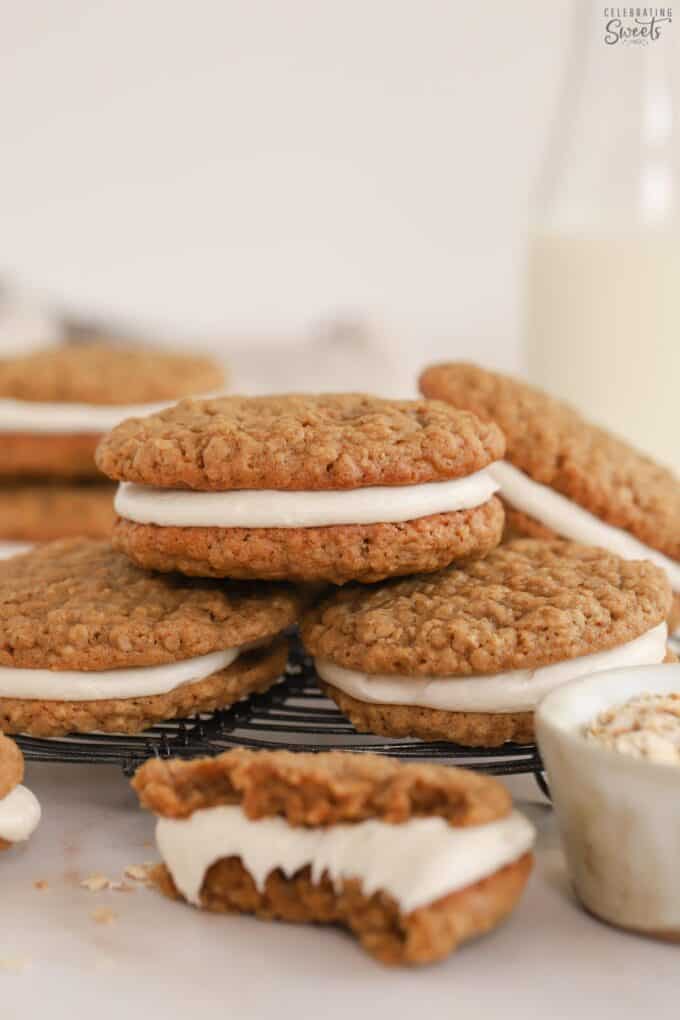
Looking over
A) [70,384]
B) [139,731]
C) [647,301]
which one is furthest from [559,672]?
[647,301]

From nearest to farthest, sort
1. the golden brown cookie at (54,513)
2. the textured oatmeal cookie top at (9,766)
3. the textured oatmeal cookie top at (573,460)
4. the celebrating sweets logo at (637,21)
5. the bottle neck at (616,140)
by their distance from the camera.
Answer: the textured oatmeal cookie top at (9,766), the textured oatmeal cookie top at (573,460), the celebrating sweets logo at (637,21), the golden brown cookie at (54,513), the bottle neck at (616,140)

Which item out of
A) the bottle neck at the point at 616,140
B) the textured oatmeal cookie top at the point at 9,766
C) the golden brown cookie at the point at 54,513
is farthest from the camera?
the bottle neck at the point at 616,140

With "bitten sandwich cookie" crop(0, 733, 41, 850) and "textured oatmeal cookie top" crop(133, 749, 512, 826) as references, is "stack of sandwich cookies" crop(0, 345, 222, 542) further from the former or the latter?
"textured oatmeal cookie top" crop(133, 749, 512, 826)

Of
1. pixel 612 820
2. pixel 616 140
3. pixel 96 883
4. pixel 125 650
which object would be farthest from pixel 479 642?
pixel 616 140

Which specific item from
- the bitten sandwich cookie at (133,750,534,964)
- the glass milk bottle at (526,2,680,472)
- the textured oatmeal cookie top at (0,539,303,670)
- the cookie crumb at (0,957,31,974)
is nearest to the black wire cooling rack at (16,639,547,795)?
the textured oatmeal cookie top at (0,539,303,670)

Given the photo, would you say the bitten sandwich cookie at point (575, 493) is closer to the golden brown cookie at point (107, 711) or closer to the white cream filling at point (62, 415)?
the golden brown cookie at point (107, 711)

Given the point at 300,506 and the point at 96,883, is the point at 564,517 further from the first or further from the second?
the point at 96,883

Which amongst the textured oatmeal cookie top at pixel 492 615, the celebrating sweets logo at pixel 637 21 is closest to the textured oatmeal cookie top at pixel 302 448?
the textured oatmeal cookie top at pixel 492 615

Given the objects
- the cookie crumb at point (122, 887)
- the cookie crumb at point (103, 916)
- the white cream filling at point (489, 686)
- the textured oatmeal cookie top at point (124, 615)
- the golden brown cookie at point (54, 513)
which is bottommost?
the golden brown cookie at point (54, 513)
